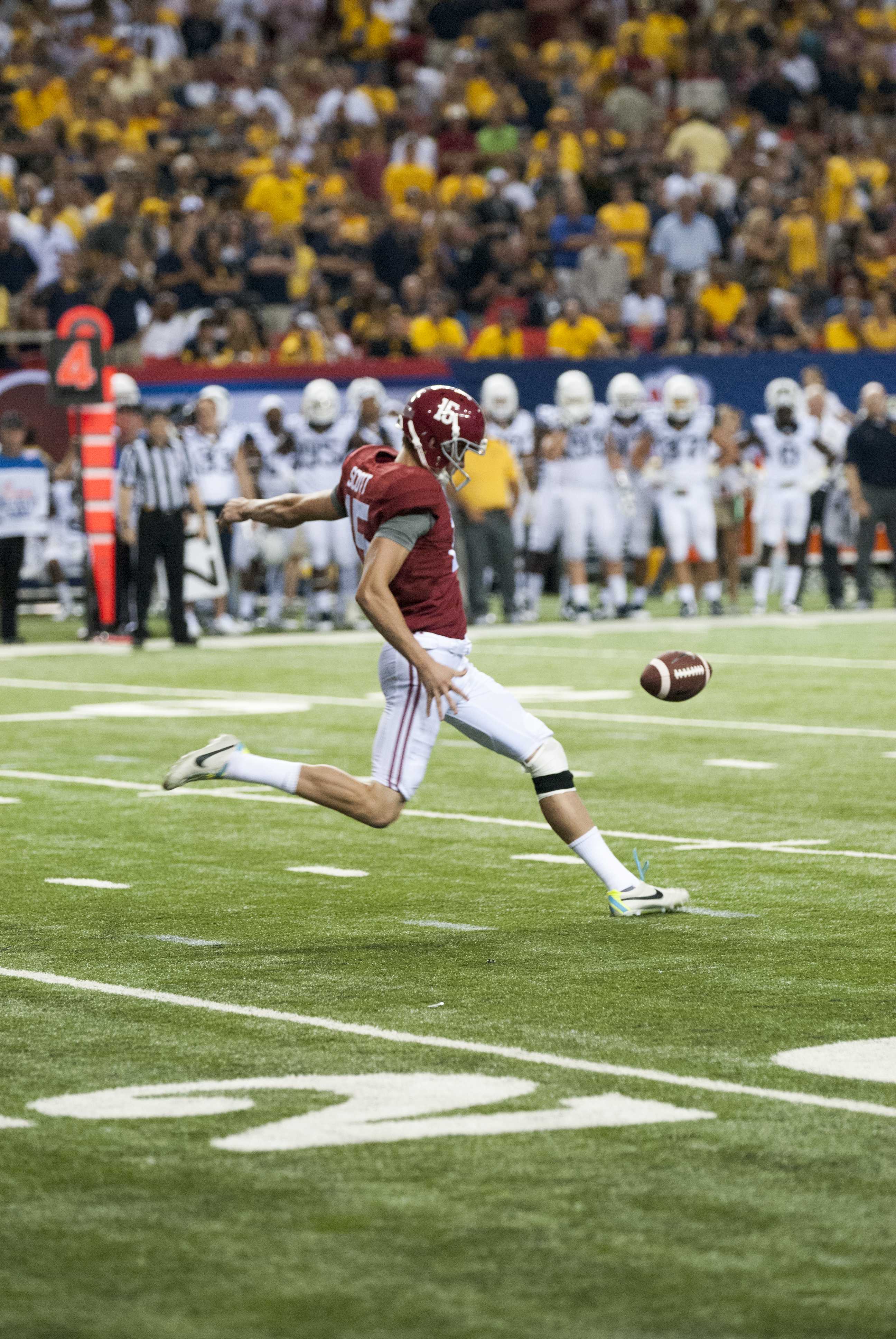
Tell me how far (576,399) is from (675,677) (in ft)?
45.2

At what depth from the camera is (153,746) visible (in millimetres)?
12375

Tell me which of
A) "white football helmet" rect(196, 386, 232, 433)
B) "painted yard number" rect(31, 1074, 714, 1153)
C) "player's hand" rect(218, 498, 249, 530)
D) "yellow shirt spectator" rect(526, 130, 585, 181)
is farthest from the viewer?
"yellow shirt spectator" rect(526, 130, 585, 181)

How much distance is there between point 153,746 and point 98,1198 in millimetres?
8056

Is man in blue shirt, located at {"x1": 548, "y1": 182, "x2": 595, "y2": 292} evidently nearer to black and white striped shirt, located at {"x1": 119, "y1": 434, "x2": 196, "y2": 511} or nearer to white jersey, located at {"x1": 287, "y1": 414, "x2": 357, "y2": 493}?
white jersey, located at {"x1": 287, "y1": 414, "x2": 357, "y2": 493}

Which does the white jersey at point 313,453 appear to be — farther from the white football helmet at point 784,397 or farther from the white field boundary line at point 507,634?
the white football helmet at point 784,397

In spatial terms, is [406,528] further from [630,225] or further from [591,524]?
[630,225]

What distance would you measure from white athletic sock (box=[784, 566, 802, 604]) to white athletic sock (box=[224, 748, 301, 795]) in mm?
15021

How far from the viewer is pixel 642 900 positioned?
745 cm

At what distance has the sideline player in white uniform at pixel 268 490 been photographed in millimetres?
20969

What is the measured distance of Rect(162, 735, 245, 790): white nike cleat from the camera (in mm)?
7266

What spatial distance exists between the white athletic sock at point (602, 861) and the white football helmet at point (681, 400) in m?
14.2

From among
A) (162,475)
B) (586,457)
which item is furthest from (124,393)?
(586,457)

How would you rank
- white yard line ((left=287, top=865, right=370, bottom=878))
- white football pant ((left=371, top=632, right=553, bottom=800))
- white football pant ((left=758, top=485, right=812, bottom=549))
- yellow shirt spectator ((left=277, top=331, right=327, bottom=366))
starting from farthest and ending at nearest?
yellow shirt spectator ((left=277, top=331, right=327, bottom=366)), white football pant ((left=758, top=485, right=812, bottom=549)), white yard line ((left=287, top=865, right=370, bottom=878)), white football pant ((left=371, top=632, right=553, bottom=800))

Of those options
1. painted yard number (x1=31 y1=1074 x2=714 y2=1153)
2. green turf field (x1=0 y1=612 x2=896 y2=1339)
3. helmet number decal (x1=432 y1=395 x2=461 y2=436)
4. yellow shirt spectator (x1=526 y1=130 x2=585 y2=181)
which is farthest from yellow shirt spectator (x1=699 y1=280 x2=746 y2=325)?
painted yard number (x1=31 y1=1074 x2=714 y2=1153)
